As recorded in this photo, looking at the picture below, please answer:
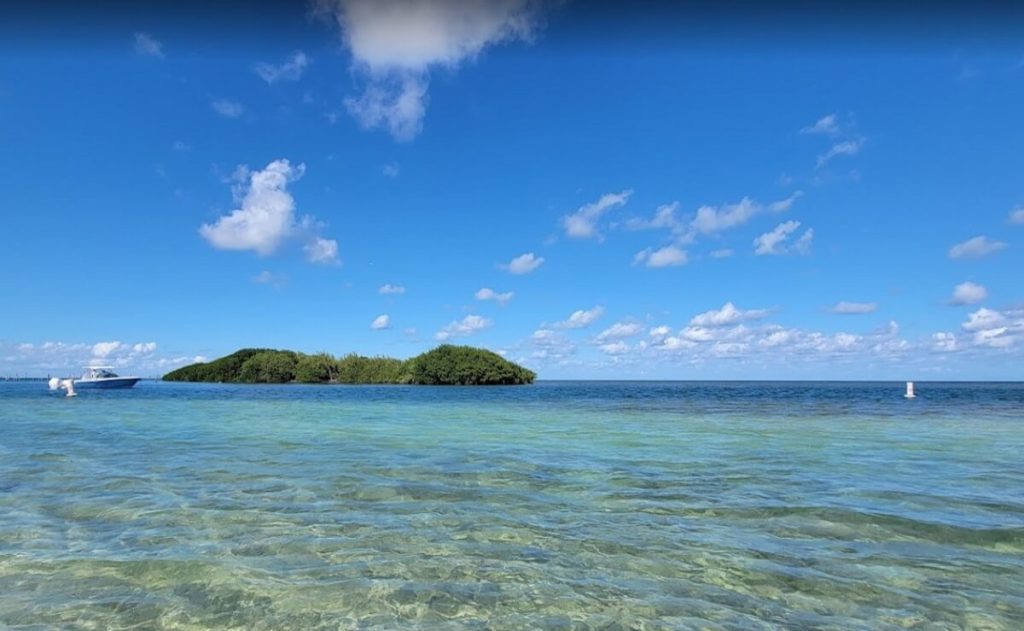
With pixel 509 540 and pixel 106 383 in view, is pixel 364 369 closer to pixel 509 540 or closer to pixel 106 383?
pixel 106 383

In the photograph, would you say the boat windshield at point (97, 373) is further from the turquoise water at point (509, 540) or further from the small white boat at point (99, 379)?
the turquoise water at point (509, 540)

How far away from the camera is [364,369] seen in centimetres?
13138

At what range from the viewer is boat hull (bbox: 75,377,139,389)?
69125 mm

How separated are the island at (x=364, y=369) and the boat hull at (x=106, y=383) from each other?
4924 centimetres

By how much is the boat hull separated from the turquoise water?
6655 cm

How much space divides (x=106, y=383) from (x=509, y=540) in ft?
269

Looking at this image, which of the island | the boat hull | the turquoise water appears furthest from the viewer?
the island

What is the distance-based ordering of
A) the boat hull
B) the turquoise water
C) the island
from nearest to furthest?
the turquoise water < the boat hull < the island

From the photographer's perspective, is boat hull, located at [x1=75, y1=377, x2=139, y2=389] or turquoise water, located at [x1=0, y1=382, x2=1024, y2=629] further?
boat hull, located at [x1=75, y1=377, x2=139, y2=389]

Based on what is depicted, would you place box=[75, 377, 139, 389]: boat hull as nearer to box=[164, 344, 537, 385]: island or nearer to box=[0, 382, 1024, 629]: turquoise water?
box=[164, 344, 537, 385]: island

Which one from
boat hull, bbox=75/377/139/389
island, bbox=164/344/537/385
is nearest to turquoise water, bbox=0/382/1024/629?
boat hull, bbox=75/377/139/389

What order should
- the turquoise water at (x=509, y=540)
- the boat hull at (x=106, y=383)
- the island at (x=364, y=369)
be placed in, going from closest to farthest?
the turquoise water at (x=509, y=540) < the boat hull at (x=106, y=383) < the island at (x=364, y=369)

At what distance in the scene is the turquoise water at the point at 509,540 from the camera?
5047 millimetres

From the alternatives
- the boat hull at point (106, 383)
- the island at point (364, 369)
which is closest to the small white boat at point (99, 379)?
the boat hull at point (106, 383)
